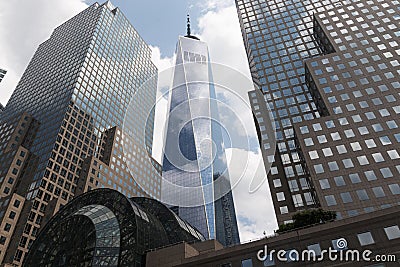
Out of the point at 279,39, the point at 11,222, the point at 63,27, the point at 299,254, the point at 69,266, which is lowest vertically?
the point at 299,254

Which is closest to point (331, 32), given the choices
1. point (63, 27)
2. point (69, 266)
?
point (69, 266)

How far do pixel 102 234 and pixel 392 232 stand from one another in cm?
3411

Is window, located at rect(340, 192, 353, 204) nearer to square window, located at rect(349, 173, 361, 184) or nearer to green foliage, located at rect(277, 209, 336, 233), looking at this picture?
square window, located at rect(349, 173, 361, 184)

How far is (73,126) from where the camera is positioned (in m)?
116

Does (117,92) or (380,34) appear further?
(117,92)

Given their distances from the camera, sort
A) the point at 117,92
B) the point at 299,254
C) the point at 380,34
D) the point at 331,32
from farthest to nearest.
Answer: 1. the point at 117,92
2. the point at 331,32
3. the point at 380,34
4. the point at 299,254

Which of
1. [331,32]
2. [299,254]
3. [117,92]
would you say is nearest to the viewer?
[299,254]

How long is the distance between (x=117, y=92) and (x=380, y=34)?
10727 centimetres

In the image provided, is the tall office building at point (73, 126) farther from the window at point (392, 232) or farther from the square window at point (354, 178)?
the window at point (392, 232)

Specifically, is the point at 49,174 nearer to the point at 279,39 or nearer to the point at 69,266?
the point at 69,266

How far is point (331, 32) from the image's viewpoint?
291 feet

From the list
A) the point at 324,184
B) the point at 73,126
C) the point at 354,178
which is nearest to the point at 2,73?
the point at 73,126
